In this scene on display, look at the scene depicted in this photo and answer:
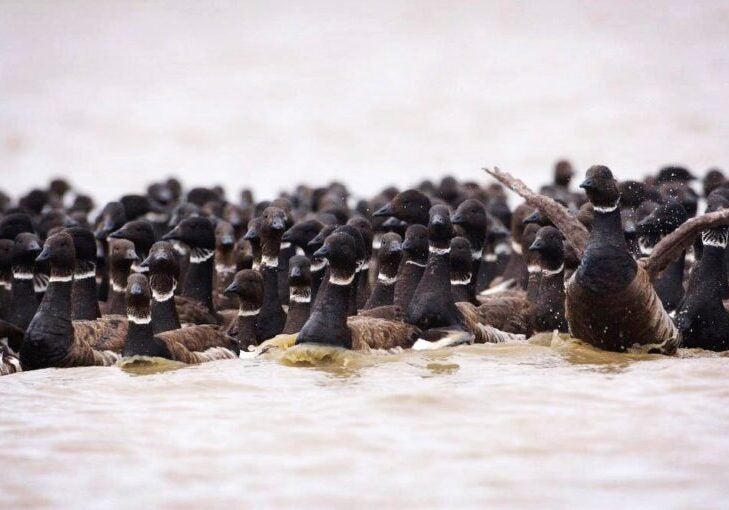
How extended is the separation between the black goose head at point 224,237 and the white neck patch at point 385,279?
3492 mm

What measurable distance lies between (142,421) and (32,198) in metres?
15.7

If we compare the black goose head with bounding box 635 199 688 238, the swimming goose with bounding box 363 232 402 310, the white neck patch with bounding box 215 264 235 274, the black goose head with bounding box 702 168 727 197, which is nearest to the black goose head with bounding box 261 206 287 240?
the swimming goose with bounding box 363 232 402 310

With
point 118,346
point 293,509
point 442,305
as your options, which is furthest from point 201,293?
point 293,509

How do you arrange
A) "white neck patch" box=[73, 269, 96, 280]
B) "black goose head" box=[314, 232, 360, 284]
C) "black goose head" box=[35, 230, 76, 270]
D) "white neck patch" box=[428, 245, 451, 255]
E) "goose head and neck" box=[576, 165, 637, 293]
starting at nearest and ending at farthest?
"goose head and neck" box=[576, 165, 637, 293], "black goose head" box=[314, 232, 360, 284], "black goose head" box=[35, 230, 76, 270], "white neck patch" box=[428, 245, 451, 255], "white neck patch" box=[73, 269, 96, 280]

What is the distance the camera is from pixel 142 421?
9.19 meters

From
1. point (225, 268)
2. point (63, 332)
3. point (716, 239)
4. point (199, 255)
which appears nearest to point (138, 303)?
point (63, 332)

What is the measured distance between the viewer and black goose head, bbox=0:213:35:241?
682 inches

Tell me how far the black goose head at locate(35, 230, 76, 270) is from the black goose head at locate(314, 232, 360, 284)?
286 centimetres

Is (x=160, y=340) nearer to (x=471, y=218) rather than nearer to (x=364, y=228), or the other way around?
(x=364, y=228)

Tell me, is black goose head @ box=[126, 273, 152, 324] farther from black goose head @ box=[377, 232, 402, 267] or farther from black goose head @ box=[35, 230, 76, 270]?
black goose head @ box=[377, 232, 402, 267]

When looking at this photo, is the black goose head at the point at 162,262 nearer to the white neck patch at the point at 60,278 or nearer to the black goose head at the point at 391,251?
the white neck patch at the point at 60,278

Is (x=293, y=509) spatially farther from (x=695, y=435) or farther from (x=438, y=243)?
(x=438, y=243)

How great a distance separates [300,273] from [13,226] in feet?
19.1

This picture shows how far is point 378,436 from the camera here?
8500mm
